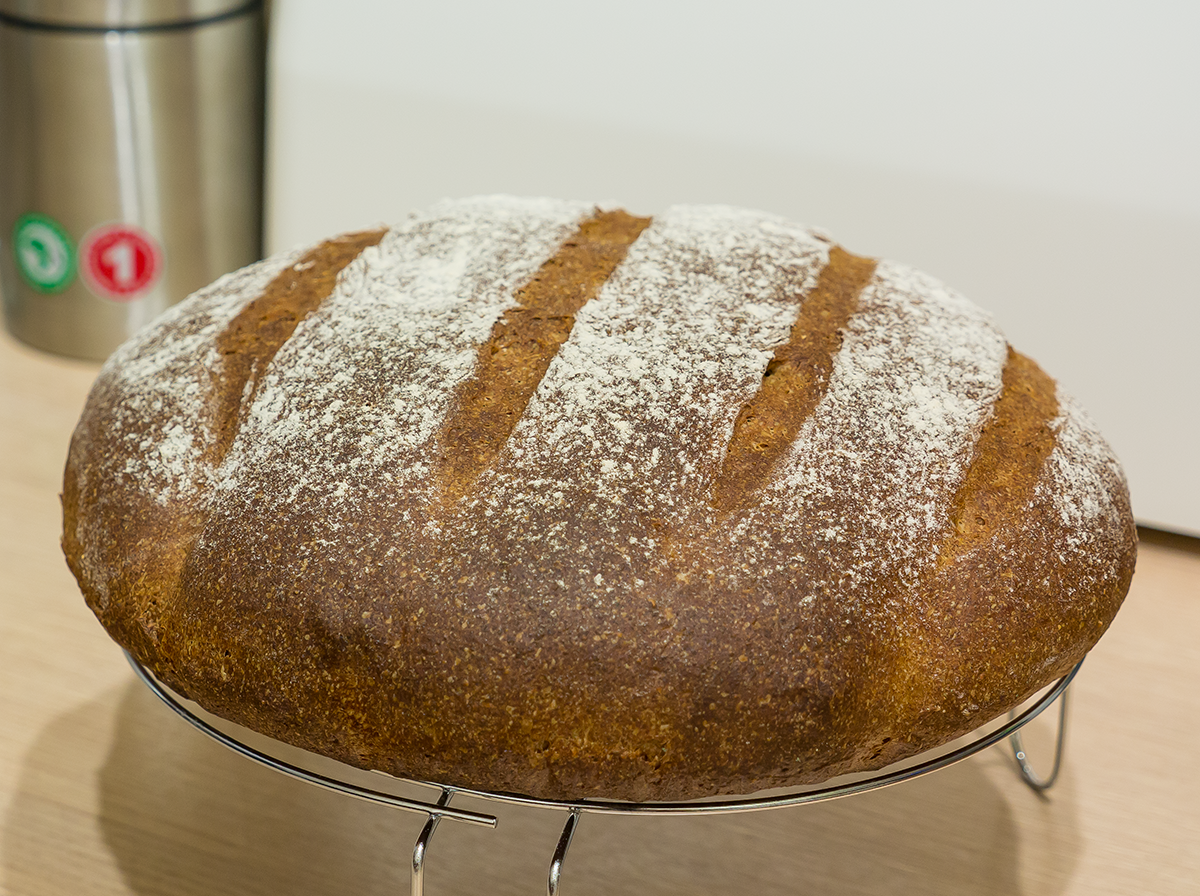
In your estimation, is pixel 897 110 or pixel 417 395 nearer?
pixel 417 395

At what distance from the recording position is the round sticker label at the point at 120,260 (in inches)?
58.4

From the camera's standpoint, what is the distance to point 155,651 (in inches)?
27.7

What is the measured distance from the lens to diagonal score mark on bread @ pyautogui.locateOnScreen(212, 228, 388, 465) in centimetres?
77

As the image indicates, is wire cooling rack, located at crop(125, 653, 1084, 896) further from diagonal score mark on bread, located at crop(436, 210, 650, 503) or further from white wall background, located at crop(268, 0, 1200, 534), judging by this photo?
white wall background, located at crop(268, 0, 1200, 534)

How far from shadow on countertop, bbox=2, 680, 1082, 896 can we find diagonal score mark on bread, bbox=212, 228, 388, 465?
1.07 ft

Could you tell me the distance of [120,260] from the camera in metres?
1.50

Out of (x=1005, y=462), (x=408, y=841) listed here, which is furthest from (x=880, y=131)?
(x=408, y=841)

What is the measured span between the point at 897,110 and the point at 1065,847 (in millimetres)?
744

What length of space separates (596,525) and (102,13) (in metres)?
1.05

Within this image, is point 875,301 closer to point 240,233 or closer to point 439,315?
point 439,315

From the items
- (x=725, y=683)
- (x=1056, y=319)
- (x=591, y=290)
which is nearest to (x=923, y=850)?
(x=725, y=683)

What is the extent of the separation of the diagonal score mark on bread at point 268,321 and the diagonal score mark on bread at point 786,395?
Answer: 1.02 ft

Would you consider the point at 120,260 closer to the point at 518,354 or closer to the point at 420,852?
the point at 518,354

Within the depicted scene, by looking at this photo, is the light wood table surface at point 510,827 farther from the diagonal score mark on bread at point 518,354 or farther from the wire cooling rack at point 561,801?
the diagonal score mark on bread at point 518,354
